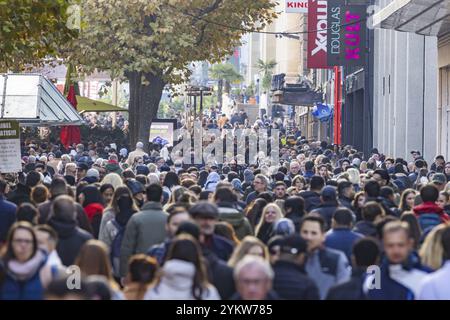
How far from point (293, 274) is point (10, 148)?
41.2 feet

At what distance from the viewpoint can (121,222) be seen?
572 inches

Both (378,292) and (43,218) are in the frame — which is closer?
(378,292)

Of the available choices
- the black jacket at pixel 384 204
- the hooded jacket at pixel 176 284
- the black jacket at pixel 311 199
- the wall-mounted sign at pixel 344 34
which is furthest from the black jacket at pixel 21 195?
the wall-mounted sign at pixel 344 34

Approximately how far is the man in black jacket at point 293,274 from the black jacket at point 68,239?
7.70 feet

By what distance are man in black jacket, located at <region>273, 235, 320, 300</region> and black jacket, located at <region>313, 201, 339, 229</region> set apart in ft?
13.0

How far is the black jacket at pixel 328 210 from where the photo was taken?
47.5 feet

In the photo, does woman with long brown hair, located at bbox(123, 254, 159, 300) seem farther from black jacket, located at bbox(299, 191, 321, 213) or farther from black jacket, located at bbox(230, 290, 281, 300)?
black jacket, located at bbox(299, 191, 321, 213)

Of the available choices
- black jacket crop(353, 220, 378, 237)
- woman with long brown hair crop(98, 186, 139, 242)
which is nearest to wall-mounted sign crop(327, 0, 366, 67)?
woman with long brown hair crop(98, 186, 139, 242)

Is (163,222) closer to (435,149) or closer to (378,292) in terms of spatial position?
(378,292)

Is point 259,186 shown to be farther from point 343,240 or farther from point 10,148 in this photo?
point 343,240

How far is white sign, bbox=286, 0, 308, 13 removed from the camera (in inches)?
2015

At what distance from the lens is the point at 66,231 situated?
12195 millimetres
